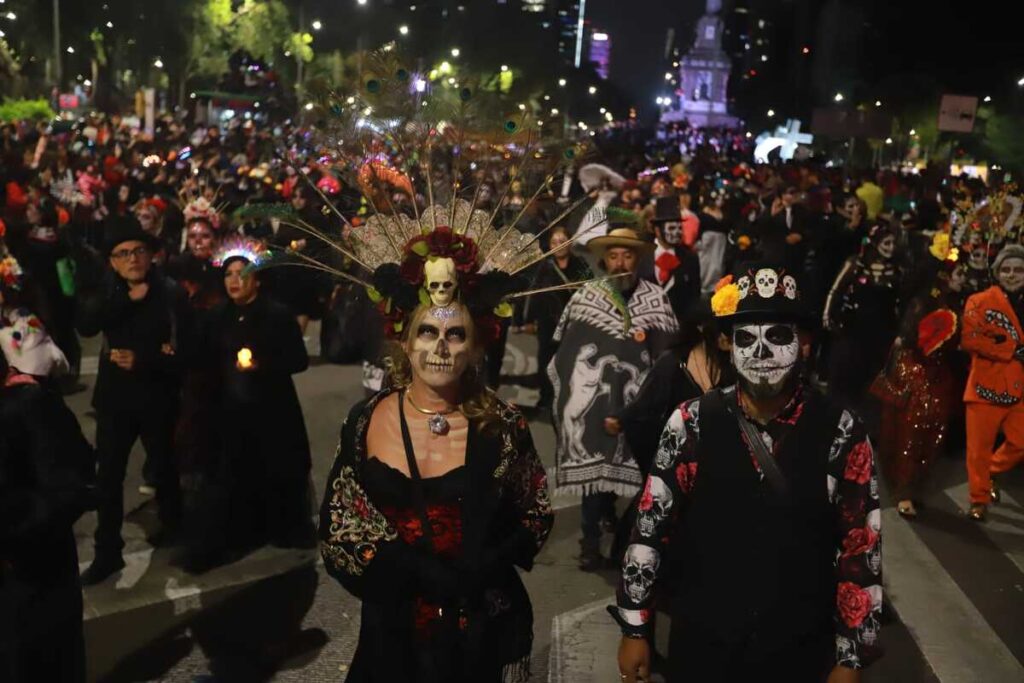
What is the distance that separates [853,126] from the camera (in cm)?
2638

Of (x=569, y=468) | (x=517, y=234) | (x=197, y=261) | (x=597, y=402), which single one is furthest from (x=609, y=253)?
(x=197, y=261)

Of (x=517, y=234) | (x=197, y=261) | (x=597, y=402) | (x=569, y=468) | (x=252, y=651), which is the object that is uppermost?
(x=517, y=234)

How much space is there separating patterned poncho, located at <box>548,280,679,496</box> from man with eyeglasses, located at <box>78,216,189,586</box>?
7.61ft

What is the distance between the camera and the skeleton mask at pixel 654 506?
3.56 metres

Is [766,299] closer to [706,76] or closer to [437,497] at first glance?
[437,497]

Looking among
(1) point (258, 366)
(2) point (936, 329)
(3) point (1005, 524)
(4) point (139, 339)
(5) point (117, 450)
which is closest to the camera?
(5) point (117, 450)

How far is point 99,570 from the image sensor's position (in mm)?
6250

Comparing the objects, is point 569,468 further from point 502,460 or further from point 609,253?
point 502,460

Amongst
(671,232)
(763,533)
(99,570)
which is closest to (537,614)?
(99,570)

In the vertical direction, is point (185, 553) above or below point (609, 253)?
below

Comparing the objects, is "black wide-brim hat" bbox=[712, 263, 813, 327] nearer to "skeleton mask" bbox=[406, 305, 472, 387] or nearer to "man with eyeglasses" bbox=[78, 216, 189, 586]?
"skeleton mask" bbox=[406, 305, 472, 387]

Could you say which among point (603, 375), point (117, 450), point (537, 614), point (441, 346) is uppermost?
point (441, 346)

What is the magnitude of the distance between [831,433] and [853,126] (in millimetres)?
24543

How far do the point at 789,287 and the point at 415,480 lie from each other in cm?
136
